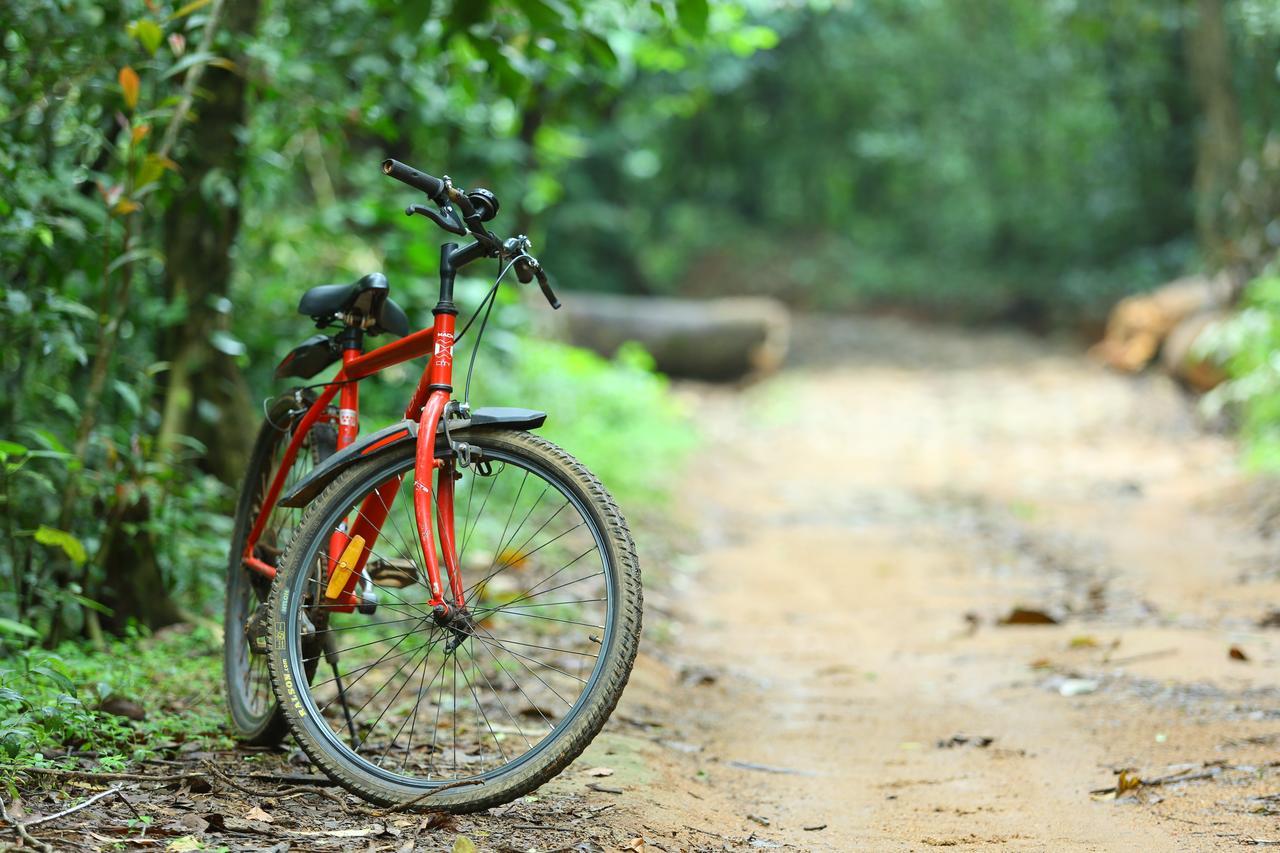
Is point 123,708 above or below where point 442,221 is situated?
below

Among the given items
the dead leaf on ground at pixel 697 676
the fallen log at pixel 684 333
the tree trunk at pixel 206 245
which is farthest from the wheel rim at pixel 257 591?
the fallen log at pixel 684 333

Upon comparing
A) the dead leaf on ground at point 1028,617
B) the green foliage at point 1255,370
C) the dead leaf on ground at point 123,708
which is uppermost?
the green foliage at point 1255,370

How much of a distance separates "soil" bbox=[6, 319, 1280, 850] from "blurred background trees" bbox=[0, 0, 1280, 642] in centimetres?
131

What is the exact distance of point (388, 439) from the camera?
9.48 feet

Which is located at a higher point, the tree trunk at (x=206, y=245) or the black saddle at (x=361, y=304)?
the tree trunk at (x=206, y=245)

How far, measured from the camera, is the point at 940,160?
2175 cm

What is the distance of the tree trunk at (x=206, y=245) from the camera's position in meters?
4.94

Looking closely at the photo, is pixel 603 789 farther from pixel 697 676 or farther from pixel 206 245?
pixel 206 245

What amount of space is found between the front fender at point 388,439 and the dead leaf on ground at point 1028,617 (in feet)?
11.0

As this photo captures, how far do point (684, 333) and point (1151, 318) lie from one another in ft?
18.7

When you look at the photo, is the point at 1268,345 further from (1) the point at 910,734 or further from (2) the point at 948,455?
(1) the point at 910,734

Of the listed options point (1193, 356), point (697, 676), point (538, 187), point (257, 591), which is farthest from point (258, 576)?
point (1193, 356)

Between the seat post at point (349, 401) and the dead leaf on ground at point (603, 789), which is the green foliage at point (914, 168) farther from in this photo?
the dead leaf on ground at point (603, 789)

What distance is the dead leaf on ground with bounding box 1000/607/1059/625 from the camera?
545 cm
